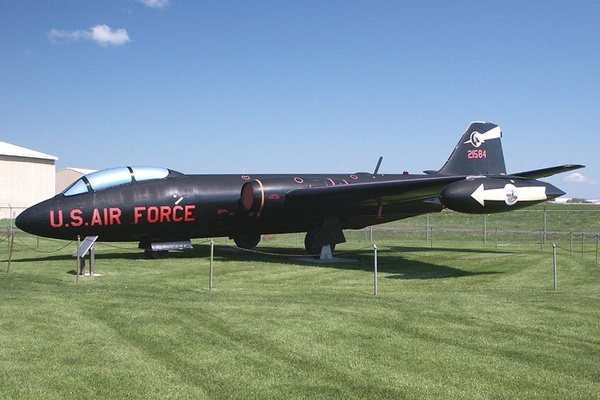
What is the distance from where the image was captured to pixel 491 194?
14133mm

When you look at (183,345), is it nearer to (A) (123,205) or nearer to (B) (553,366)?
(B) (553,366)

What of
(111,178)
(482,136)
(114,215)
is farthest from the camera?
(482,136)

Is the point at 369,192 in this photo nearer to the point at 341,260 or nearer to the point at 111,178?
the point at 341,260

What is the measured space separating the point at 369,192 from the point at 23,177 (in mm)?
48445

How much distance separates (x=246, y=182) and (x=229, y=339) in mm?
10692

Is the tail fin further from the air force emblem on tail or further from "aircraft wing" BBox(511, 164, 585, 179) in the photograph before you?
"aircraft wing" BBox(511, 164, 585, 179)

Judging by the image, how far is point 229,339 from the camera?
7.59m

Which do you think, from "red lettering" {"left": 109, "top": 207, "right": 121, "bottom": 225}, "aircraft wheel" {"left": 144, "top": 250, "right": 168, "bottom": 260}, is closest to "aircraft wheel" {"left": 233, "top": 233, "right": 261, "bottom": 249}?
"aircraft wheel" {"left": 144, "top": 250, "right": 168, "bottom": 260}

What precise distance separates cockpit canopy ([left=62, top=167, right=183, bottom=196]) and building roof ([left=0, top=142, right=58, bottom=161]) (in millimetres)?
44179

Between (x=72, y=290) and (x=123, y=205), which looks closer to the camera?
(x=72, y=290)

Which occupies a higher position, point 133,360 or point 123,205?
point 123,205

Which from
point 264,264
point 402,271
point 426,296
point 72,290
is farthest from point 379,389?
point 264,264

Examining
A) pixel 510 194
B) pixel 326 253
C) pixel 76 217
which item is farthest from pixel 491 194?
pixel 76 217

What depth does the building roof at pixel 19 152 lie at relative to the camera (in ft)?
183
